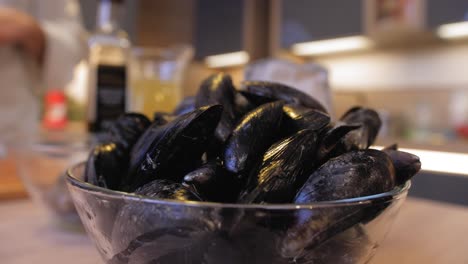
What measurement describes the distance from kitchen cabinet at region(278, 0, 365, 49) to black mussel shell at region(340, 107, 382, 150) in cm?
220

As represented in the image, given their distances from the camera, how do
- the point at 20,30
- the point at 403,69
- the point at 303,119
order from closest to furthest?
the point at 303,119, the point at 20,30, the point at 403,69

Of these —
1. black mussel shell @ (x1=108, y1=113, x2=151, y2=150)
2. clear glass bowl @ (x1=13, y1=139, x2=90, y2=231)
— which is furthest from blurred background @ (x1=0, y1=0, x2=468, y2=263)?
black mussel shell @ (x1=108, y1=113, x2=151, y2=150)

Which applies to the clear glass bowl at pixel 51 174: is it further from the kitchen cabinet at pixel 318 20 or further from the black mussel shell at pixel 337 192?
the kitchen cabinet at pixel 318 20

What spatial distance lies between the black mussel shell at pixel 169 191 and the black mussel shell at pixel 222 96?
0.30 feet

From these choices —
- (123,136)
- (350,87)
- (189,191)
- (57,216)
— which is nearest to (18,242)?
(57,216)

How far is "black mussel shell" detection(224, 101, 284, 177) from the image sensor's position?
10.2 inches

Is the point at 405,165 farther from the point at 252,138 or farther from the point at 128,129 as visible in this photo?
the point at 128,129

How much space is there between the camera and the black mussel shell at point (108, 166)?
0.30 m

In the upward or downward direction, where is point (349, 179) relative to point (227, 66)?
downward

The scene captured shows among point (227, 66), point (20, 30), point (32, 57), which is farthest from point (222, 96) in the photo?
point (227, 66)

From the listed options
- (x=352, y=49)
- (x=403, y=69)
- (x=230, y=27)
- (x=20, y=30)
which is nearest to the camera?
(x=20, y=30)

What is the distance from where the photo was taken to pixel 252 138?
0.90 ft

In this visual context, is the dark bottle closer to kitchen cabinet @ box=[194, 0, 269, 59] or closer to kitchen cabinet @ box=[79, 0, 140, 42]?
kitchen cabinet @ box=[79, 0, 140, 42]

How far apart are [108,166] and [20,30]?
89 centimetres
